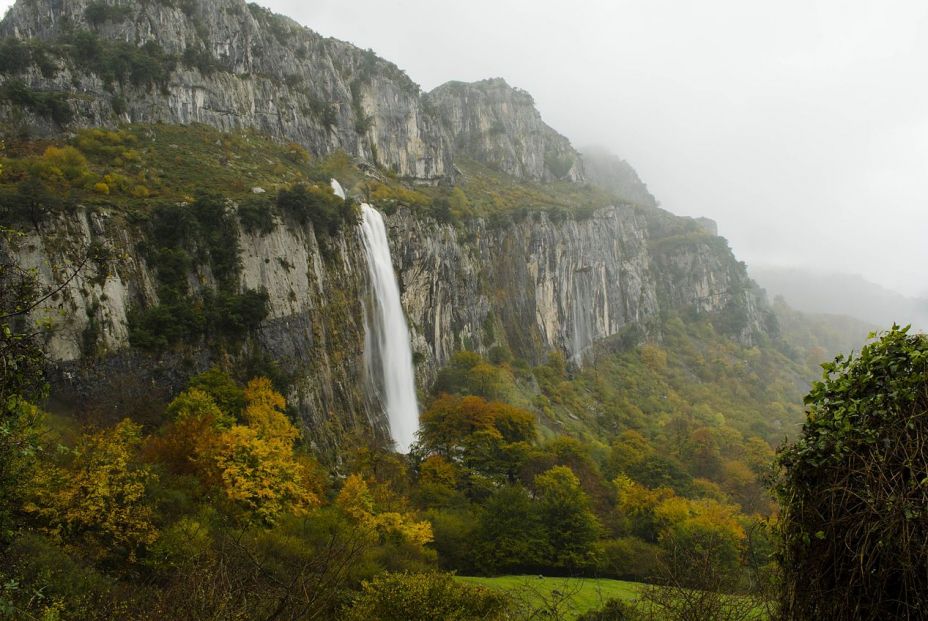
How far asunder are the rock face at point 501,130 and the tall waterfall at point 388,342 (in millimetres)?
73552

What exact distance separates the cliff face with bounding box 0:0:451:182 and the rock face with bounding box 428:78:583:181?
3826 centimetres

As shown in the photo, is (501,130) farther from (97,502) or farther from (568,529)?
(97,502)

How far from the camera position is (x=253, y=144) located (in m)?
60.6

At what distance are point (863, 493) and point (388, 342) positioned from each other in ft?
158

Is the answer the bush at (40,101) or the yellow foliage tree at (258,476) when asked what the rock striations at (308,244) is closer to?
the bush at (40,101)

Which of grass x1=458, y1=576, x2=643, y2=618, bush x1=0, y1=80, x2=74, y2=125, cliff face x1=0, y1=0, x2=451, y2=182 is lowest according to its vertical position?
grass x1=458, y1=576, x2=643, y2=618

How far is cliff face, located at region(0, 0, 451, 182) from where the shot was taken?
51781 mm

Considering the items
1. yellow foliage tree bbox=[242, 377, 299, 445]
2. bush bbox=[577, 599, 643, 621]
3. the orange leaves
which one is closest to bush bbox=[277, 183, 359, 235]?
yellow foliage tree bbox=[242, 377, 299, 445]

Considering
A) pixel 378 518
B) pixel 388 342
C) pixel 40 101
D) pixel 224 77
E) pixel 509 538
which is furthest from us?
pixel 224 77

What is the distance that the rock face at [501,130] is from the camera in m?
126

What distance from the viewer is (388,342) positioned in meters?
52.1

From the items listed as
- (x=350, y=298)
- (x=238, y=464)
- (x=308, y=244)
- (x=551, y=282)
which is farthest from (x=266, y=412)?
(x=551, y=282)

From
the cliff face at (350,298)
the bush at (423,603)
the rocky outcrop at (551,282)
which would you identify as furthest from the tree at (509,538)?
the rocky outcrop at (551,282)

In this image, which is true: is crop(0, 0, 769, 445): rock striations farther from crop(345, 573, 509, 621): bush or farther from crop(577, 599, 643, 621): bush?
crop(577, 599, 643, 621): bush
